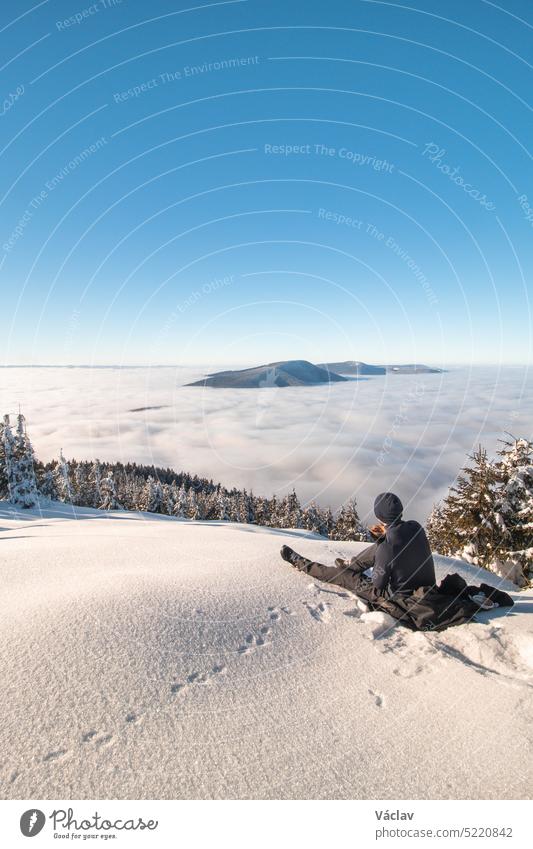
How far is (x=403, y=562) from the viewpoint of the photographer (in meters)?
5.48

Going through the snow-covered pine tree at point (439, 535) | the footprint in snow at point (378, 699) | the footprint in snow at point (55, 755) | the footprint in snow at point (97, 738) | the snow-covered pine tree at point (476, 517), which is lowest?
the snow-covered pine tree at point (439, 535)

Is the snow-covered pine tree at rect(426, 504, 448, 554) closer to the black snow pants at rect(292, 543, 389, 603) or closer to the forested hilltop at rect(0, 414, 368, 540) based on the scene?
the forested hilltop at rect(0, 414, 368, 540)

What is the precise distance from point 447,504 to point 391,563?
1803 centimetres

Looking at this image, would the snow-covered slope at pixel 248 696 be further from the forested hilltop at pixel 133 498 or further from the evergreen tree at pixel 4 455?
the evergreen tree at pixel 4 455

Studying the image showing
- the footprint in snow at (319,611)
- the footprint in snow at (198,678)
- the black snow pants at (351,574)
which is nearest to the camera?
the footprint in snow at (198,678)

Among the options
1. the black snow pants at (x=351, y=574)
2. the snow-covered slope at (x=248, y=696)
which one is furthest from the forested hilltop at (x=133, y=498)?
the snow-covered slope at (x=248, y=696)

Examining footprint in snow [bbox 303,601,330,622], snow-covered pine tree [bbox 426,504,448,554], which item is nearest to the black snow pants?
footprint in snow [bbox 303,601,330,622]

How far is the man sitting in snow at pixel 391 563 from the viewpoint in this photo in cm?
543

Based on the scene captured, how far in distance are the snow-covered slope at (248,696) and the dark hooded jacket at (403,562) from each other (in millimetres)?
551

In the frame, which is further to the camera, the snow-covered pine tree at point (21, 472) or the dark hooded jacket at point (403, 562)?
the snow-covered pine tree at point (21, 472)

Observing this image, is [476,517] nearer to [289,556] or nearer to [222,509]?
[289,556]

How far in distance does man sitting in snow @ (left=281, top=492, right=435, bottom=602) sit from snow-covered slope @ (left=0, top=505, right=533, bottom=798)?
1.21 ft

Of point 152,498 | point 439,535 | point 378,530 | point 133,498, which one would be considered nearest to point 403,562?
point 378,530

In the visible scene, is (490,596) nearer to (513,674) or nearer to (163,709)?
(513,674)
